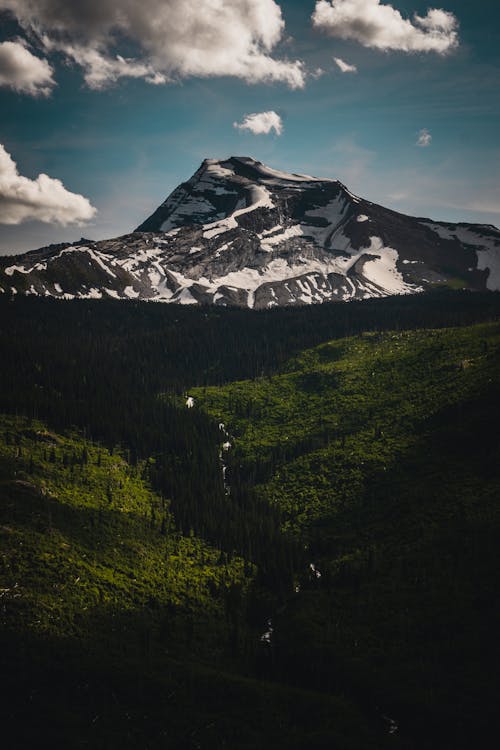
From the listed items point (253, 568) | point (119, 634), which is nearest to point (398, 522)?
point (253, 568)

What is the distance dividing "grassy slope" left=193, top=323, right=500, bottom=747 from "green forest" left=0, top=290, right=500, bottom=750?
39cm

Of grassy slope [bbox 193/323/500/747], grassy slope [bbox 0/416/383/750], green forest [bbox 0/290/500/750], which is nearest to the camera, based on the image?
grassy slope [bbox 0/416/383/750]

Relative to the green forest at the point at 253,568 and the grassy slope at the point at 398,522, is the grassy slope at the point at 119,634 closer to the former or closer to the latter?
the green forest at the point at 253,568

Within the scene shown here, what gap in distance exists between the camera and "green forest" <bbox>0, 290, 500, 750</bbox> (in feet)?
214

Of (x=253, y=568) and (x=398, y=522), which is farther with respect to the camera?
(x=253, y=568)

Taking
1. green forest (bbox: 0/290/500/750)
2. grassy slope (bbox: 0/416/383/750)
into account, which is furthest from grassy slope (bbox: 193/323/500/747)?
grassy slope (bbox: 0/416/383/750)

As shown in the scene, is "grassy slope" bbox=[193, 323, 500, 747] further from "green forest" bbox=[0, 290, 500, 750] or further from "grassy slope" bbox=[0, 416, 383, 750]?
"grassy slope" bbox=[0, 416, 383, 750]

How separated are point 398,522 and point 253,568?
31651 millimetres

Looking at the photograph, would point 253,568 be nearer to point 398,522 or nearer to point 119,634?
point 398,522

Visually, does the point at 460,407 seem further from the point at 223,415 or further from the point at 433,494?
the point at 223,415

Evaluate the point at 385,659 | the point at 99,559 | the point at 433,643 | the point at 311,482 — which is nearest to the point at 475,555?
the point at 433,643

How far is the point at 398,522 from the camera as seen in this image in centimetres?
11156

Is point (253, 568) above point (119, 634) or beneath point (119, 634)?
above

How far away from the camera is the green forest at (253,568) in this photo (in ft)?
214
